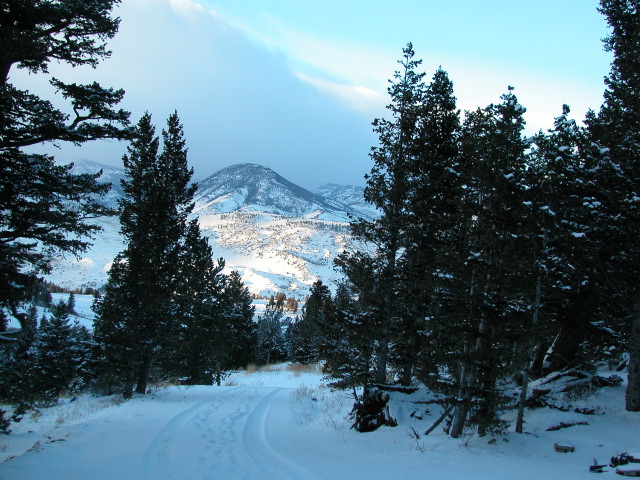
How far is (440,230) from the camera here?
538 inches

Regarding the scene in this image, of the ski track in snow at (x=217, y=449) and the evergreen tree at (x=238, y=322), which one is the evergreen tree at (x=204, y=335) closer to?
the evergreen tree at (x=238, y=322)

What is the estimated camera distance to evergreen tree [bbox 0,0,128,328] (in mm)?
8383

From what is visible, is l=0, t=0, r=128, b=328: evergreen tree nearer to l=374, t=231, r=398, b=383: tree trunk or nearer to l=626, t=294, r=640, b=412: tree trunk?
l=374, t=231, r=398, b=383: tree trunk

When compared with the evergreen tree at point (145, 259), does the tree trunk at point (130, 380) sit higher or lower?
lower

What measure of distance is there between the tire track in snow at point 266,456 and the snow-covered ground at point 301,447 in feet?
0.08

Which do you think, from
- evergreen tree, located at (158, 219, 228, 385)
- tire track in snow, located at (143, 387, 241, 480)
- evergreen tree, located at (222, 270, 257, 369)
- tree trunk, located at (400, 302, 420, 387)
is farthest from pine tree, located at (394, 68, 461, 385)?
evergreen tree, located at (222, 270, 257, 369)

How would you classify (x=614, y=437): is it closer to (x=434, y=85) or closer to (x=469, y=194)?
(x=469, y=194)

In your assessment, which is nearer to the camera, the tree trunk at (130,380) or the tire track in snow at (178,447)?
the tire track in snow at (178,447)

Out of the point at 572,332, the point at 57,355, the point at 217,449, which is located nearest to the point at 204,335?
the point at 57,355

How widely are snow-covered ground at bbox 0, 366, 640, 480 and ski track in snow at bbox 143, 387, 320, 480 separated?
0.02 metres

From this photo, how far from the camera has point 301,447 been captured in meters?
10.4

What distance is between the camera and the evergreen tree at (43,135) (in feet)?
27.5

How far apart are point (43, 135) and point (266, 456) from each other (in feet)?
29.7

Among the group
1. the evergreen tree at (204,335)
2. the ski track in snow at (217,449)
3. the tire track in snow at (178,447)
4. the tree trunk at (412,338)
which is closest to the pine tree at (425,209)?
the tree trunk at (412,338)
